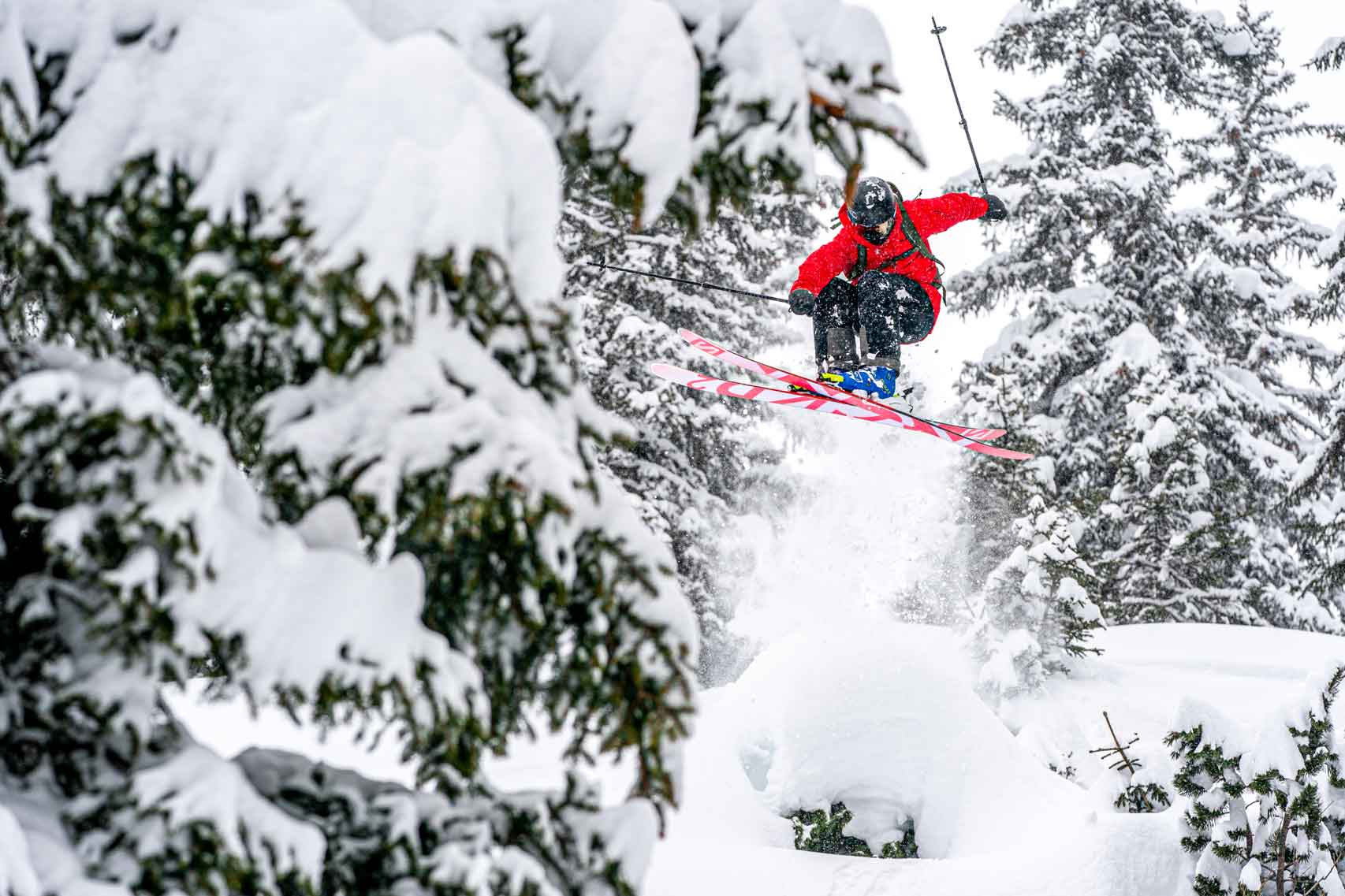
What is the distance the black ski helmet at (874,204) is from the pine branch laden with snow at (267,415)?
6177 millimetres

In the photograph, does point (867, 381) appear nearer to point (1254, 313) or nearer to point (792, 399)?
point (792, 399)

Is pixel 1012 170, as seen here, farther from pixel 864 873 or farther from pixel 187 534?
pixel 187 534

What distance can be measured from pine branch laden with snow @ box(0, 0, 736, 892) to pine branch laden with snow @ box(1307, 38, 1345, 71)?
466 inches

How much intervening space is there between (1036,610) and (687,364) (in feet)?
→ 17.3

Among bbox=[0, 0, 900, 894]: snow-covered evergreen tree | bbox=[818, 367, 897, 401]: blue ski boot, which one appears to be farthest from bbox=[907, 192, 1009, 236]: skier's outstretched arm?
bbox=[0, 0, 900, 894]: snow-covered evergreen tree

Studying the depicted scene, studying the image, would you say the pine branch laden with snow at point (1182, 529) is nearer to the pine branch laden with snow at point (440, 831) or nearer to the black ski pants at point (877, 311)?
the black ski pants at point (877, 311)

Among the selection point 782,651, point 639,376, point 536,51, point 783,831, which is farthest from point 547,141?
point 639,376

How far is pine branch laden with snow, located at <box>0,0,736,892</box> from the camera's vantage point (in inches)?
75.8

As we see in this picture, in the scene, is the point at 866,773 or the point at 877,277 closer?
the point at 877,277

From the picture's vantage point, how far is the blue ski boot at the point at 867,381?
9227 millimetres

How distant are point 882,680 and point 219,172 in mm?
7494

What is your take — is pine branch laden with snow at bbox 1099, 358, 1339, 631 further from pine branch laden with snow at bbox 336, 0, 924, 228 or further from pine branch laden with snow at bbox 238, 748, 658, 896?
pine branch laden with snow at bbox 238, 748, 658, 896

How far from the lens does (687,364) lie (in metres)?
14.0

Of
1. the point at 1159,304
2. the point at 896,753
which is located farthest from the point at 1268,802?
the point at 1159,304
